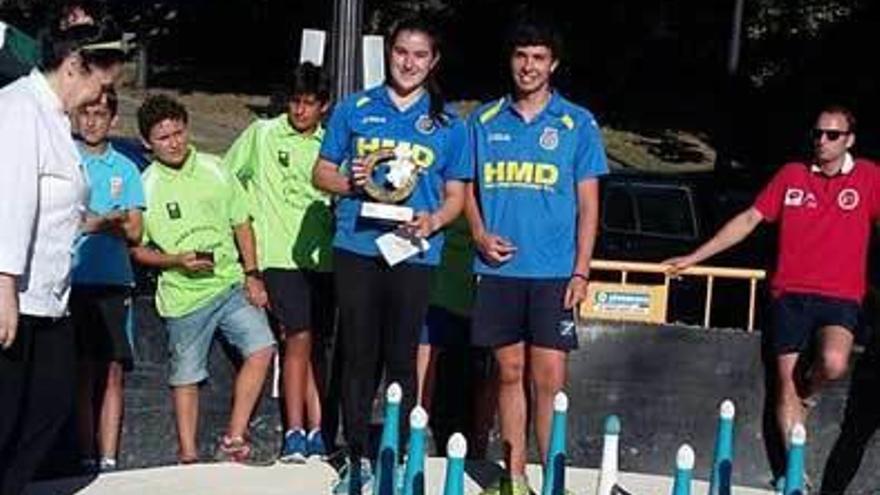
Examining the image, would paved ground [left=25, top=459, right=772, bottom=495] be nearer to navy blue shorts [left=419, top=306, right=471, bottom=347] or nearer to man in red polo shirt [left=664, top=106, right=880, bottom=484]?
navy blue shorts [left=419, top=306, right=471, bottom=347]

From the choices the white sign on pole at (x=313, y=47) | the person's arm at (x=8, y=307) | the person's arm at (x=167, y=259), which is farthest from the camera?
the white sign on pole at (x=313, y=47)

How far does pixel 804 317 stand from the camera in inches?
308

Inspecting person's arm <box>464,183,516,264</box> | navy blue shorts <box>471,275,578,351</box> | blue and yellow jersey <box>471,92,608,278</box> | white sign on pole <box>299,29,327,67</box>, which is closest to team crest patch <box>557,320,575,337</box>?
navy blue shorts <box>471,275,578,351</box>

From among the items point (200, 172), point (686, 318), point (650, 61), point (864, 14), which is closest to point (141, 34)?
point (650, 61)

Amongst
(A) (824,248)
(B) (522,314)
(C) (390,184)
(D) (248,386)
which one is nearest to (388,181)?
(C) (390,184)

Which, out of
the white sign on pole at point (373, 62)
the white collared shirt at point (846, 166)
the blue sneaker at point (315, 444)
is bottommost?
the blue sneaker at point (315, 444)

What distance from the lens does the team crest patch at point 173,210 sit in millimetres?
7504

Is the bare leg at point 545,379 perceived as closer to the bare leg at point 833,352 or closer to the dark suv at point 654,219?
the bare leg at point 833,352

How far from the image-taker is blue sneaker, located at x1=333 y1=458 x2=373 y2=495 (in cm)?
716

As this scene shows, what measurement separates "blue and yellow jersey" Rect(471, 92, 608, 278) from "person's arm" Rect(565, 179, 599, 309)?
2 centimetres

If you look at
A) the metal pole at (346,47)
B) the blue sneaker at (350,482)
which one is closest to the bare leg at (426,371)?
the blue sneaker at (350,482)

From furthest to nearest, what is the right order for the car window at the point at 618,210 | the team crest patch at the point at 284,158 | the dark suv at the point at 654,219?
1. the car window at the point at 618,210
2. the dark suv at the point at 654,219
3. the team crest patch at the point at 284,158

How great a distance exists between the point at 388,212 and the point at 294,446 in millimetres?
1448

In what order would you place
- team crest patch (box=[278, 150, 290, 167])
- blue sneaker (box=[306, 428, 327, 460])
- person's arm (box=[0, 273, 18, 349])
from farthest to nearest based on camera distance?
blue sneaker (box=[306, 428, 327, 460]), team crest patch (box=[278, 150, 290, 167]), person's arm (box=[0, 273, 18, 349])
